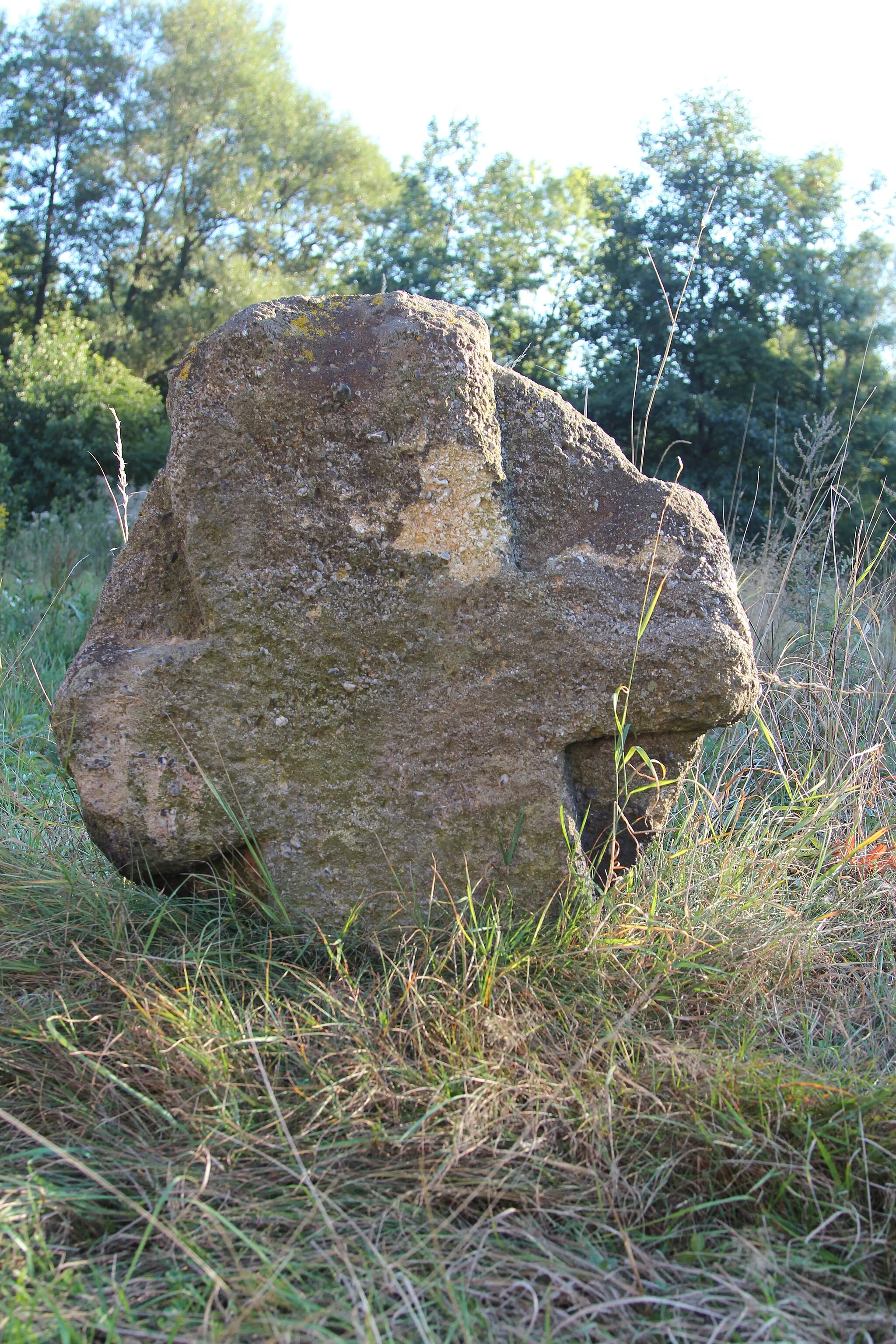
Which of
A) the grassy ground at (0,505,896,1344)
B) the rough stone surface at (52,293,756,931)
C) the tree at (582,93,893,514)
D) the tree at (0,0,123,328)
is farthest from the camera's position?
the tree at (0,0,123,328)

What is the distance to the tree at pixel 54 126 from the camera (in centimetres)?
1738

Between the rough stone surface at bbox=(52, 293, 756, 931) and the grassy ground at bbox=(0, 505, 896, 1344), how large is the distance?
177mm

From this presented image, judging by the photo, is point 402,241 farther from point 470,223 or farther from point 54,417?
point 54,417

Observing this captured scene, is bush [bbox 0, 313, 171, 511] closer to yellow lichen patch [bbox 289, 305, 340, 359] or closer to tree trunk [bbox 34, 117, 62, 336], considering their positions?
tree trunk [bbox 34, 117, 62, 336]

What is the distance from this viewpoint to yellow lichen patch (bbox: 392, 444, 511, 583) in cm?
197

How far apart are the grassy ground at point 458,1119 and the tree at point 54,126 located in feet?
59.0

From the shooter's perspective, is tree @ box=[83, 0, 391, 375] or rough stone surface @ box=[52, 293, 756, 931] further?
tree @ box=[83, 0, 391, 375]

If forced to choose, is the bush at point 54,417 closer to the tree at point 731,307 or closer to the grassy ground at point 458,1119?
the tree at point 731,307

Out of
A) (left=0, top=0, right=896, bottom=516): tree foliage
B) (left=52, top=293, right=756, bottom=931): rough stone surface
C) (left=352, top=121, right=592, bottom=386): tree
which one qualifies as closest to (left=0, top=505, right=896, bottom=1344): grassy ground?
(left=52, top=293, right=756, bottom=931): rough stone surface

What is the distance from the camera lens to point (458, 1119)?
1574 millimetres

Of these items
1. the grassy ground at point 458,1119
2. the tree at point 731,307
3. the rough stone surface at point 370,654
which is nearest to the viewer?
the grassy ground at point 458,1119

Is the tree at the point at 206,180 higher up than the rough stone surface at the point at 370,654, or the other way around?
the tree at the point at 206,180

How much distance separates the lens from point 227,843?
6.56 ft

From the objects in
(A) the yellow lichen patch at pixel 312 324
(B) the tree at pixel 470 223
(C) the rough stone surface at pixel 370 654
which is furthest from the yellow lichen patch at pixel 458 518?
(B) the tree at pixel 470 223
